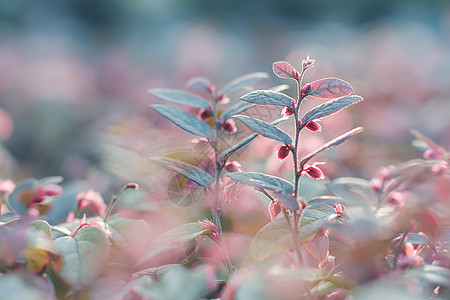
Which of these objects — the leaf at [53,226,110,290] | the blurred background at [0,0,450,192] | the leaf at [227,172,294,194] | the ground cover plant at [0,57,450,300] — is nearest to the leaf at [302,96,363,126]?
the ground cover plant at [0,57,450,300]

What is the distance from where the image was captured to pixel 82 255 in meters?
0.73

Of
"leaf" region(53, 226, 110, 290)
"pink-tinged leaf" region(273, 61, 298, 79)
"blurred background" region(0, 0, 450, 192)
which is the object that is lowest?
"blurred background" region(0, 0, 450, 192)

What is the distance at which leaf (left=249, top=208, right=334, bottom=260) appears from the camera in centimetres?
69

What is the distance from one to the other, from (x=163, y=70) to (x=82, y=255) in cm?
444

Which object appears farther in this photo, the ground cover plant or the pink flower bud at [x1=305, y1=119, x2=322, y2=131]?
the pink flower bud at [x1=305, y1=119, x2=322, y2=131]

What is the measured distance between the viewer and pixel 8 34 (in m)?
5.66

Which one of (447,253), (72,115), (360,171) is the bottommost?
(72,115)

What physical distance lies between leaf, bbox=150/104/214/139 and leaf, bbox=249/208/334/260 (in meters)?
0.22

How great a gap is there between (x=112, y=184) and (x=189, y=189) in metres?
0.77

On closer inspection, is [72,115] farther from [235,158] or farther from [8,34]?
[8,34]

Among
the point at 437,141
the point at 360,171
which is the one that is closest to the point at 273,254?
the point at 360,171

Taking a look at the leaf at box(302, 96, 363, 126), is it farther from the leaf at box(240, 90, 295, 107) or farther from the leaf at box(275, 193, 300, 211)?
the leaf at box(275, 193, 300, 211)

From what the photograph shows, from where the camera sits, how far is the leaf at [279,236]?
2.27 ft

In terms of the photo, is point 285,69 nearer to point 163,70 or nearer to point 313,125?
point 313,125
